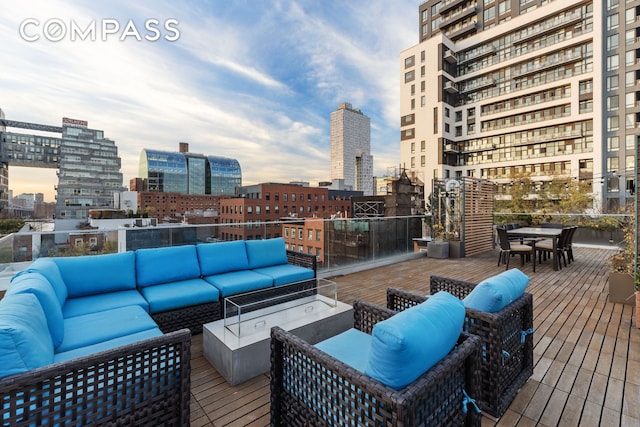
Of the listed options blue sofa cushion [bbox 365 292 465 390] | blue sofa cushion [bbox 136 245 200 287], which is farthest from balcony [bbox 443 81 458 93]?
blue sofa cushion [bbox 365 292 465 390]

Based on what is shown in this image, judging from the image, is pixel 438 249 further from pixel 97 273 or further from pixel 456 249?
pixel 97 273

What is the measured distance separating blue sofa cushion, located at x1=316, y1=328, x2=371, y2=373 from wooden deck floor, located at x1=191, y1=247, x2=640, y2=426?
0.63 meters

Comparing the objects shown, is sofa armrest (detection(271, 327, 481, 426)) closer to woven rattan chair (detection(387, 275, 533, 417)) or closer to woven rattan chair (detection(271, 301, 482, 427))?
woven rattan chair (detection(271, 301, 482, 427))

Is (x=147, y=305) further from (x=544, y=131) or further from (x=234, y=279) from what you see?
(x=544, y=131)

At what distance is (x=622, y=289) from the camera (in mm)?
3871

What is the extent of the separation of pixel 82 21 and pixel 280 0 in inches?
198

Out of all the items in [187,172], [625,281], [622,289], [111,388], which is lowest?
[622,289]

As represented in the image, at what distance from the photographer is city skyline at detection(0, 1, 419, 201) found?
20.0 ft

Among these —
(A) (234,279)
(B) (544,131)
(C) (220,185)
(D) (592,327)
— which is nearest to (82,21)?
(A) (234,279)

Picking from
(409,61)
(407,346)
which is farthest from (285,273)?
(409,61)

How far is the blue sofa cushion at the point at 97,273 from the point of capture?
2.86 metres

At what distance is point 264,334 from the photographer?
2.41 metres

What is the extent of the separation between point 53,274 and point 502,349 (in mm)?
3587

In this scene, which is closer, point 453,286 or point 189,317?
point 453,286
